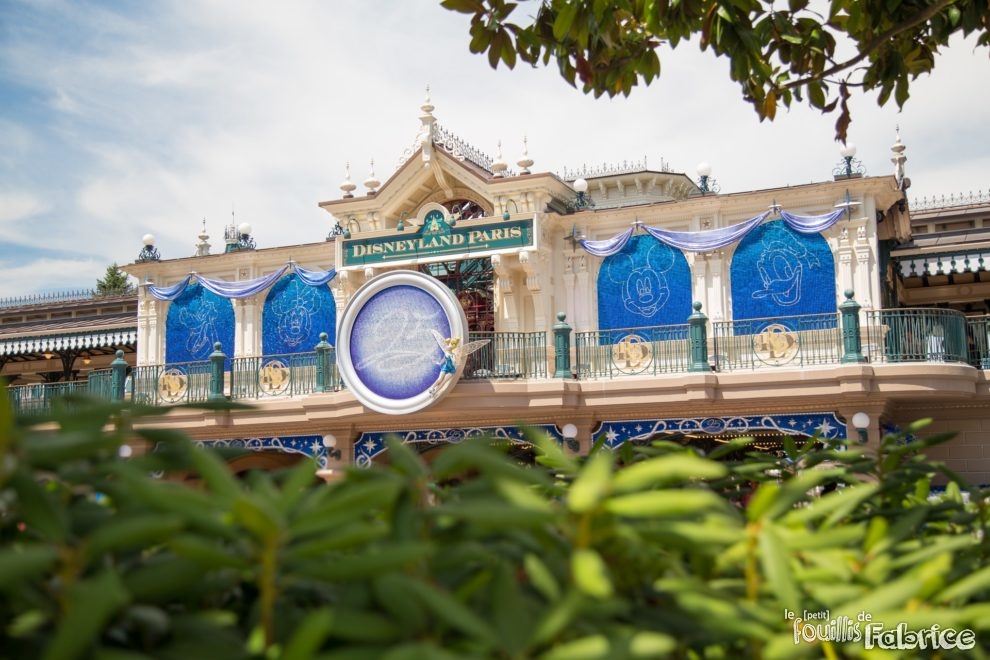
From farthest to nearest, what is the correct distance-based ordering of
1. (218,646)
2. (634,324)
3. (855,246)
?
(634,324) < (855,246) < (218,646)

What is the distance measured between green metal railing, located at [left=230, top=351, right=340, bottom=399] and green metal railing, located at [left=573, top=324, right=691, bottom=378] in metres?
4.71

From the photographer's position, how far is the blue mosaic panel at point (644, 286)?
16.7m

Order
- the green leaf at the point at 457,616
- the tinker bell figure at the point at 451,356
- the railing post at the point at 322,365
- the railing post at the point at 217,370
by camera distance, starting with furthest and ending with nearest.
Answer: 1. the railing post at the point at 217,370
2. the railing post at the point at 322,365
3. the tinker bell figure at the point at 451,356
4. the green leaf at the point at 457,616

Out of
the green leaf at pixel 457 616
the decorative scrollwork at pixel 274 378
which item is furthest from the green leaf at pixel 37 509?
the decorative scrollwork at pixel 274 378

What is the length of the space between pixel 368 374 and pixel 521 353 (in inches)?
98.1

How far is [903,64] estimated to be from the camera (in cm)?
692

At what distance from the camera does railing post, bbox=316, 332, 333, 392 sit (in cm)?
1666

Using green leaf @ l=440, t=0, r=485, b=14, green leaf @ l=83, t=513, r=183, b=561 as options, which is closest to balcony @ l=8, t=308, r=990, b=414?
green leaf @ l=440, t=0, r=485, b=14

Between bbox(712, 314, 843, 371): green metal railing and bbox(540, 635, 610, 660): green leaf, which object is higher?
bbox(712, 314, 843, 371): green metal railing

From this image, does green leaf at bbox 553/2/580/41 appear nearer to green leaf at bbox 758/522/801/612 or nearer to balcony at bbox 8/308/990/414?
green leaf at bbox 758/522/801/612

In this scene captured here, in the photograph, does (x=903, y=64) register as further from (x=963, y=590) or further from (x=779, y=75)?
(x=963, y=590)

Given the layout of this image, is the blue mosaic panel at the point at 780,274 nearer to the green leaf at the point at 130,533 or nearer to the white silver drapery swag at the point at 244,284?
the white silver drapery swag at the point at 244,284

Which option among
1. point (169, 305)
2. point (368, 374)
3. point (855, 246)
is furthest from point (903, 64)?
point (169, 305)

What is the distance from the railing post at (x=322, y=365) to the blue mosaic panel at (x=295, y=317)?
1.81 meters
